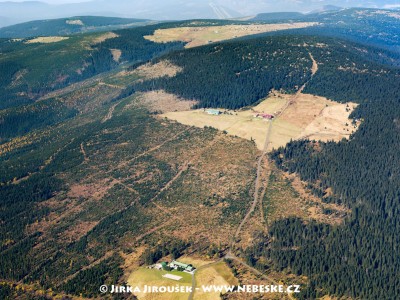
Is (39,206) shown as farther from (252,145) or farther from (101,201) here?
(252,145)

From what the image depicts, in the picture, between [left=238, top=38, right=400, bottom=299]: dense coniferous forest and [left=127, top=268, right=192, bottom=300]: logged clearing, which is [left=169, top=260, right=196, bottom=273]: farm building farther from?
[left=238, top=38, right=400, bottom=299]: dense coniferous forest

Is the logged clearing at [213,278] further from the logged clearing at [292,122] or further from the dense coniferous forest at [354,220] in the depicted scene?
the logged clearing at [292,122]

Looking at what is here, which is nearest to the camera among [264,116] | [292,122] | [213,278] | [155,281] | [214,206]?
[155,281]

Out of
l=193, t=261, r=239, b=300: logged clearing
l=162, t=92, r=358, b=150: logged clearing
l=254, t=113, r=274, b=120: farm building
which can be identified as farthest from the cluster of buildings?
l=254, t=113, r=274, b=120: farm building

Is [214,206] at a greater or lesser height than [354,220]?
greater

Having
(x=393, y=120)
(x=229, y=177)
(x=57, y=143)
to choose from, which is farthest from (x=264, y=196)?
(x=57, y=143)

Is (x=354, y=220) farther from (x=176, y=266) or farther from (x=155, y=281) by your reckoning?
(x=155, y=281)

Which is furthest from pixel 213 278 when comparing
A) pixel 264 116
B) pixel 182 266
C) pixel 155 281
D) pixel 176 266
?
pixel 264 116
